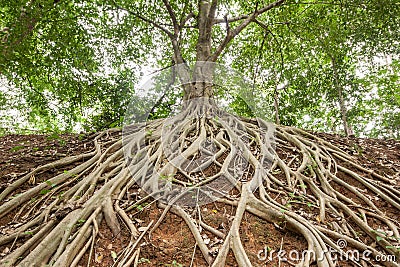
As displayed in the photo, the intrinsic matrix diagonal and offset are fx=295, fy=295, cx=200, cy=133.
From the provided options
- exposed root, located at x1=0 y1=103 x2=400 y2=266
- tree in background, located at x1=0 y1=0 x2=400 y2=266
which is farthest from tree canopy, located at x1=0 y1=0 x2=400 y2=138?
exposed root, located at x1=0 y1=103 x2=400 y2=266

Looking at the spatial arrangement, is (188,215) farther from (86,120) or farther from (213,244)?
(86,120)

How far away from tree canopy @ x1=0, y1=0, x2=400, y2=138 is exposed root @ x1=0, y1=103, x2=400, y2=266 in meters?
1.68

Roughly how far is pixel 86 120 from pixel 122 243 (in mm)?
4487

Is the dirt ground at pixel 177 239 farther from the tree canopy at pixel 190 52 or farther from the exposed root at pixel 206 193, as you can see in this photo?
the tree canopy at pixel 190 52

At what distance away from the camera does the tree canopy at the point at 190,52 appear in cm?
441

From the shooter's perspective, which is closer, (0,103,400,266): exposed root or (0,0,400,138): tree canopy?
(0,103,400,266): exposed root

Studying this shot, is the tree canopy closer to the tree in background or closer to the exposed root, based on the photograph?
the tree in background

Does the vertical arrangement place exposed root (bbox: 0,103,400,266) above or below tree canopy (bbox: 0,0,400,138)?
below

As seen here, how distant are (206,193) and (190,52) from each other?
16.7 ft

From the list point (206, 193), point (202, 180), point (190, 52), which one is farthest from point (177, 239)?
point (190, 52)

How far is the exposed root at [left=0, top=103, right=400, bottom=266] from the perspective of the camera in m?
2.29

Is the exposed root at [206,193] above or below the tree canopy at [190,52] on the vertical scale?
below

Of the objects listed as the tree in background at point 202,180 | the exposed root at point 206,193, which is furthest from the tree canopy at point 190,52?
the exposed root at point 206,193

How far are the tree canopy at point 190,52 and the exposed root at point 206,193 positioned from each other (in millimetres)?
1678
